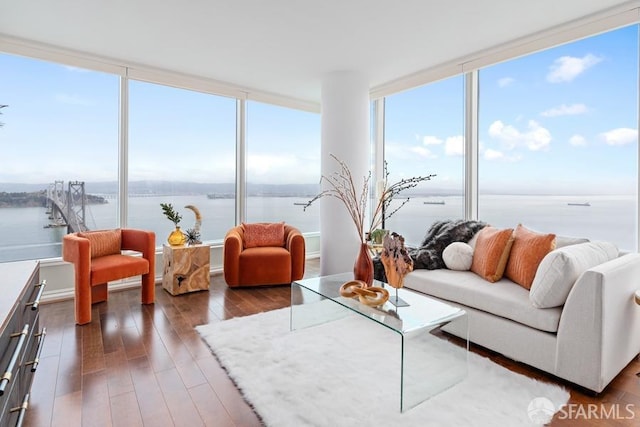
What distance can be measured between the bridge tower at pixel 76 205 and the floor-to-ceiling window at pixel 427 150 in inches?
156

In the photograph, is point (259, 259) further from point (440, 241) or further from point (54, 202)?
point (54, 202)

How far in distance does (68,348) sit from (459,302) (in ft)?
9.65

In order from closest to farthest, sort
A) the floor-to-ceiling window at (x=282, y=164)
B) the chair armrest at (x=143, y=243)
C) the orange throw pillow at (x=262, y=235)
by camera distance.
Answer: the chair armrest at (x=143, y=243), the orange throw pillow at (x=262, y=235), the floor-to-ceiling window at (x=282, y=164)

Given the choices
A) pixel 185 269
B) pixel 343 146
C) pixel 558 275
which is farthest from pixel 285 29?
pixel 558 275

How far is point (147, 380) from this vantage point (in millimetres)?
2084

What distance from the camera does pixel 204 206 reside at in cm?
475

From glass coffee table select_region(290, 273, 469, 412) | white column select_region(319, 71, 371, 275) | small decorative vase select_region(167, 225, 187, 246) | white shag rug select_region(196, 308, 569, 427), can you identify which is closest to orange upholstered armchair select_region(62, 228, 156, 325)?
small decorative vase select_region(167, 225, 187, 246)

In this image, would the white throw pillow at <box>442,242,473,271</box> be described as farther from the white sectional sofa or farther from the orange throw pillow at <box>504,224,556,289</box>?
the white sectional sofa

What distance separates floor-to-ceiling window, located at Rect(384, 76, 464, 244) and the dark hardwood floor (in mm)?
2251

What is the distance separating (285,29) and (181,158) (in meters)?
2.33

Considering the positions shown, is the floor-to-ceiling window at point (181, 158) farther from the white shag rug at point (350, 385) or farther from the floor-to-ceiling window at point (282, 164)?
the white shag rug at point (350, 385)

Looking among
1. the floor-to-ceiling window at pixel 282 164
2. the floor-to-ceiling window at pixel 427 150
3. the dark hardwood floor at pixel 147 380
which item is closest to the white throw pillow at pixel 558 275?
the dark hardwood floor at pixel 147 380

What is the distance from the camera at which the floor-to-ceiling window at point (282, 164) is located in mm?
5180

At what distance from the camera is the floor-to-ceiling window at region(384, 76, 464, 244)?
4.15m
